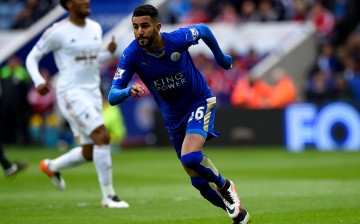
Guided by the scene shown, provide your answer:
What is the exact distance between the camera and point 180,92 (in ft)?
31.1

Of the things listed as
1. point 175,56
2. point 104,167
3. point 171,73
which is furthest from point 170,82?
point 104,167

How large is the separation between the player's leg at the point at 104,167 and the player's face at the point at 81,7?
5.06ft

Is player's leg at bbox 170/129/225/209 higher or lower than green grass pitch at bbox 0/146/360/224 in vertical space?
higher

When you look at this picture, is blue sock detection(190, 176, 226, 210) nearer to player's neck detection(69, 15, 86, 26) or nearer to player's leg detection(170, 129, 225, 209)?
player's leg detection(170, 129, 225, 209)

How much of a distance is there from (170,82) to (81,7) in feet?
10.7

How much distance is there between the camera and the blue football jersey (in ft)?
30.8

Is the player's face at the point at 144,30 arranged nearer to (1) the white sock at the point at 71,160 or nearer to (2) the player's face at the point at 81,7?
(2) the player's face at the point at 81,7

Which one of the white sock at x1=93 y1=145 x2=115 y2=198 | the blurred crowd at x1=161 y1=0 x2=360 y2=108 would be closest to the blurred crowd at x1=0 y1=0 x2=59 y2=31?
the blurred crowd at x1=161 y1=0 x2=360 y2=108

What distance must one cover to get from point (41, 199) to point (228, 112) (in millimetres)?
12570

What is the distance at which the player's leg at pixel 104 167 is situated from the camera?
1177 cm

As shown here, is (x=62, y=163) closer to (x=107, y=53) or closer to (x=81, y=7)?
(x=107, y=53)

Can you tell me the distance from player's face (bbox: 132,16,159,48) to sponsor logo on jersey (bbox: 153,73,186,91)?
401 mm

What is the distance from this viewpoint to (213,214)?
1076 cm

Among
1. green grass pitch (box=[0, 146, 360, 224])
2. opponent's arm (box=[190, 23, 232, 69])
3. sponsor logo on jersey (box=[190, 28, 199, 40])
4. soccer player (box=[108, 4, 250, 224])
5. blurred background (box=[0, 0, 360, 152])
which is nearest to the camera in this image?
soccer player (box=[108, 4, 250, 224])
